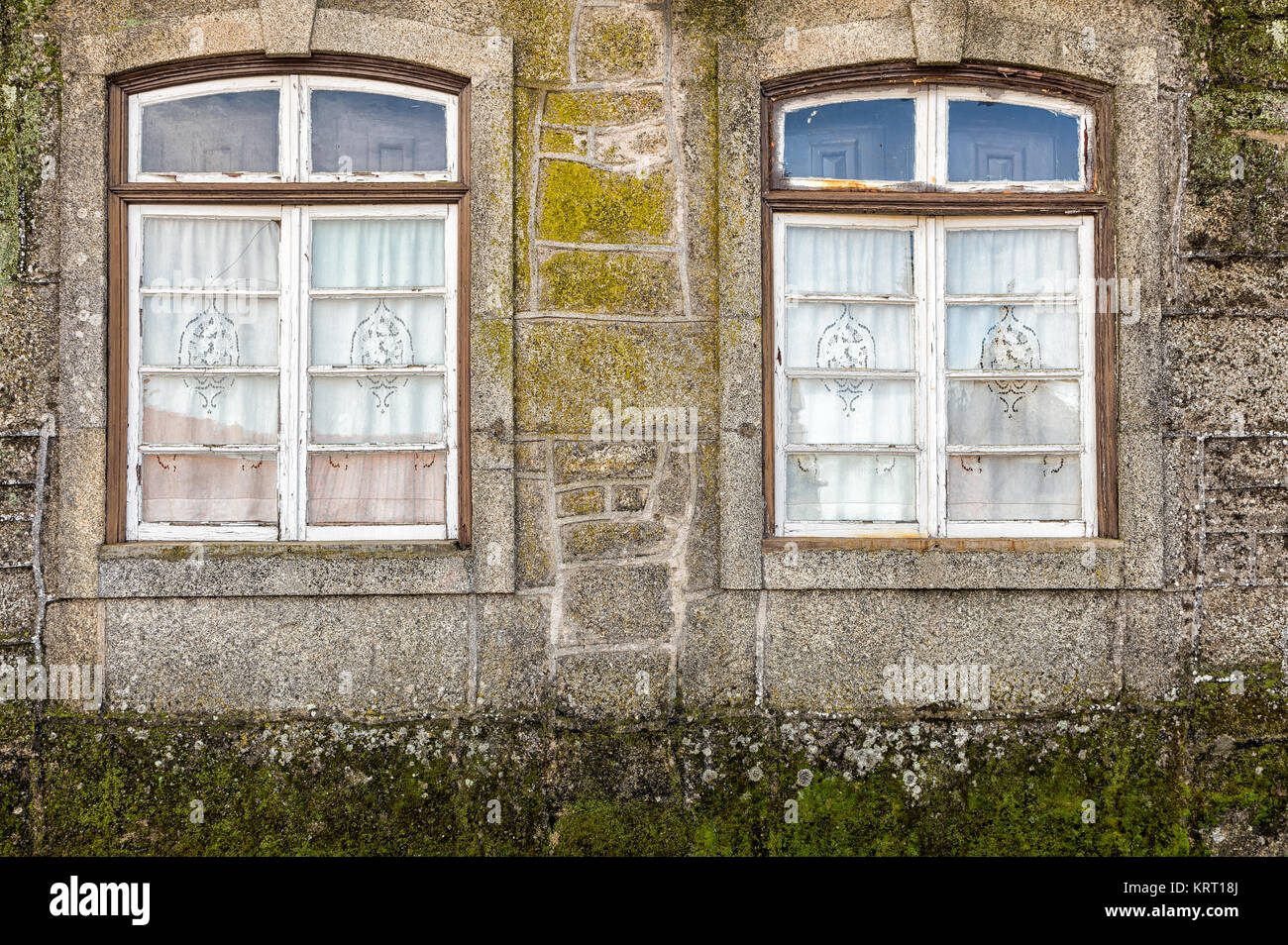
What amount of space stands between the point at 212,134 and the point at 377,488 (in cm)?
149

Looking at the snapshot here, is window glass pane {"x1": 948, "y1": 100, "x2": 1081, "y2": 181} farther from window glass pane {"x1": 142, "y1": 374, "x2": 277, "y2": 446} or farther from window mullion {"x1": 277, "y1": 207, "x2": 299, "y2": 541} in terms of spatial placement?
window glass pane {"x1": 142, "y1": 374, "x2": 277, "y2": 446}

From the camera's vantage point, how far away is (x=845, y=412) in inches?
169

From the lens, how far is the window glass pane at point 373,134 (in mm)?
4211

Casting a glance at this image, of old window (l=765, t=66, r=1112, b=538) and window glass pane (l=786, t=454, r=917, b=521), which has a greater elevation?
old window (l=765, t=66, r=1112, b=538)

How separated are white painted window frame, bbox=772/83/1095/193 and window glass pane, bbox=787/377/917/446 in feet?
2.52

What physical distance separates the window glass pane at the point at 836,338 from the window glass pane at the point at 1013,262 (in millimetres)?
347

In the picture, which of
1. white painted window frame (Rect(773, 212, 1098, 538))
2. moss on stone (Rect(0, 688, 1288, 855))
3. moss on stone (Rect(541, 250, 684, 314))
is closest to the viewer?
moss on stone (Rect(0, 688, 1288, 855))

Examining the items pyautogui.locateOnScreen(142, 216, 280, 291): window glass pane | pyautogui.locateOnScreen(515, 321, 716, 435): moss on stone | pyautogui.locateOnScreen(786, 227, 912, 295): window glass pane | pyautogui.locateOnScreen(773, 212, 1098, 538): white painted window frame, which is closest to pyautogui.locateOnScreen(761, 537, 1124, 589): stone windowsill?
pyautogui.locateOnScreen(773, 212, 1098, 538): white painted window frame

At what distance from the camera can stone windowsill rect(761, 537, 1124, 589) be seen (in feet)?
13.5

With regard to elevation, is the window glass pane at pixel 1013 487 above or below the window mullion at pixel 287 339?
below

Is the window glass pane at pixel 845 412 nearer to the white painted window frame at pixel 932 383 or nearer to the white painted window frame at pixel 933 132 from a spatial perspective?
the white painted window frame at pixel 932 383

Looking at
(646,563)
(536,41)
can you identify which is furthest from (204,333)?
(646,563)

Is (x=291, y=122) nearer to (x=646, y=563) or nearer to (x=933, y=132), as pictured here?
(x=646, y=563)

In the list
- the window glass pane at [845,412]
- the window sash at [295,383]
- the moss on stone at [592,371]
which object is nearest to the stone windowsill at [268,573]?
the window sash at [295,383]
